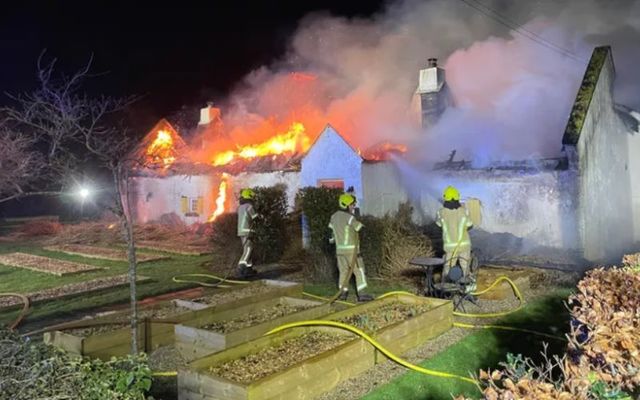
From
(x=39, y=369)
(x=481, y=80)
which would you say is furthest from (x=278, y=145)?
(x=39, y=369)

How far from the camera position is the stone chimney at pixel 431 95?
21219mm

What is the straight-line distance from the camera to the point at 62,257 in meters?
16.5

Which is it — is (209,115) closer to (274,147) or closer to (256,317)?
(274,147)

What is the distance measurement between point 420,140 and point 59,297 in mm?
12519

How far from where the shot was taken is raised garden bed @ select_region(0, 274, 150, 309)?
1015cm

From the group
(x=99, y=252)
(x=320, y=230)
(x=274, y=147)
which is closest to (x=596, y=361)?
(x=320, y=230)

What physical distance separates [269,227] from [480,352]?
8792 millimetres

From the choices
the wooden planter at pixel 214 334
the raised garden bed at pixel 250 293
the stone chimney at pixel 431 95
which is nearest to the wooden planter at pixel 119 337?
the wooden planter at pixel 214 334

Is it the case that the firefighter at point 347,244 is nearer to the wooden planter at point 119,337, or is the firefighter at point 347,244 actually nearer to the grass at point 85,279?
the wooden planter at point 119,337

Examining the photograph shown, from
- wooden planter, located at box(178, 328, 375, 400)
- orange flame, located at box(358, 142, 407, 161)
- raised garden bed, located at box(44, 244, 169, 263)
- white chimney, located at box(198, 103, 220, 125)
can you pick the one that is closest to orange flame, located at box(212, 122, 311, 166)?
white chimney, located at box(198, 103, 220, 125)

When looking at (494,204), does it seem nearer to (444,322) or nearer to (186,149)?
(444,322)

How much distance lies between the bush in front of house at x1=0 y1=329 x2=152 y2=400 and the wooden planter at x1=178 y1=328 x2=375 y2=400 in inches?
61.3

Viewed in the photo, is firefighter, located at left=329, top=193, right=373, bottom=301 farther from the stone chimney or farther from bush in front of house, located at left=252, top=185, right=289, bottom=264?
the stone chimney

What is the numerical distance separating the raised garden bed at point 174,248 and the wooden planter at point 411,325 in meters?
9.75
